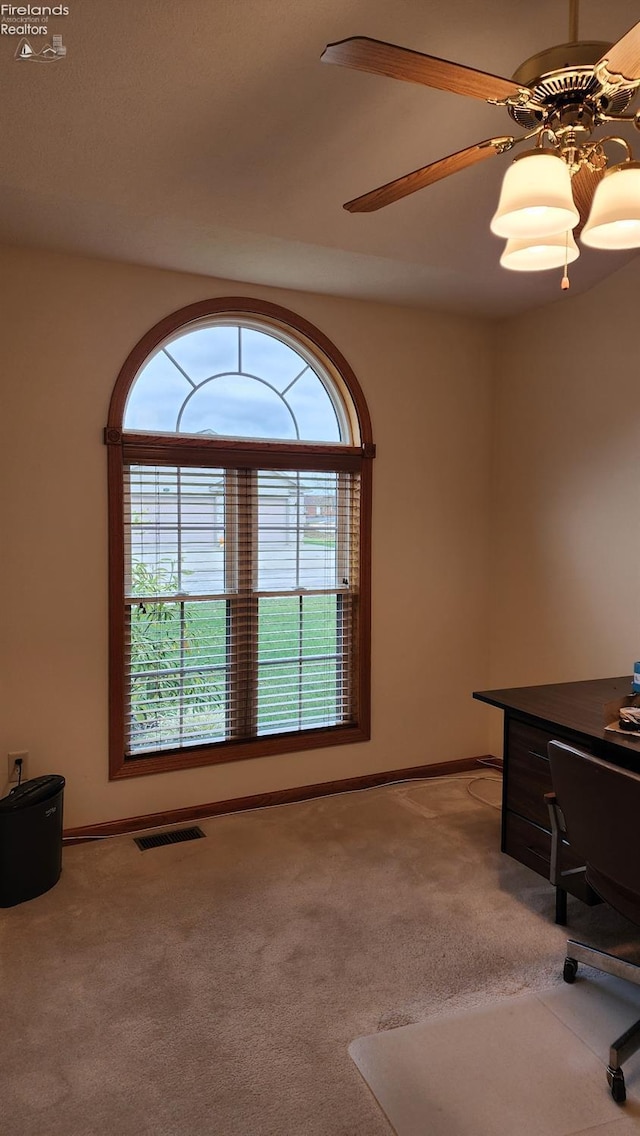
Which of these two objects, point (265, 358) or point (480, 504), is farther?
point (480, 504)

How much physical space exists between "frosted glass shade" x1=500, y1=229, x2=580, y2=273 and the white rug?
2.15 m

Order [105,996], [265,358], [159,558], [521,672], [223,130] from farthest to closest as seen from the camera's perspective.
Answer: [521,672] → [265,358] → [159,558] → [223,130] → [105,996]

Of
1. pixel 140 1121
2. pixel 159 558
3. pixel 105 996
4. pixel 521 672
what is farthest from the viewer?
pixel 521 672

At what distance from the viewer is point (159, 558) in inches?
139

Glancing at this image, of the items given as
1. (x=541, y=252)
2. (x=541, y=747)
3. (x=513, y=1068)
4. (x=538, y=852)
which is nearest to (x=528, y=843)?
(x=538, y=852)

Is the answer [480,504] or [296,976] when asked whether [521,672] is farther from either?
[296,976]

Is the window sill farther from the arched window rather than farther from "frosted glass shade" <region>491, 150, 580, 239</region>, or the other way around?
"frosted glass shade" <region>491, 150, 580, 239</region>

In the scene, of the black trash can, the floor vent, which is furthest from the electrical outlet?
the floor vent

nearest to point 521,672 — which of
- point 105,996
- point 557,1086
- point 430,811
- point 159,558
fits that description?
point 430,811

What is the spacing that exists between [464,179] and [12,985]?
327 centimetres

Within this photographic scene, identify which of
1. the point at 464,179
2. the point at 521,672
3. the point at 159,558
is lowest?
the point at 521,672

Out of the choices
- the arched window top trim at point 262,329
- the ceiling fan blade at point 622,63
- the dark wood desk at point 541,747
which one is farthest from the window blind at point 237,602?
the ceiling fan blade at point 622,63

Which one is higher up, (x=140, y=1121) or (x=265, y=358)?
(x=265, y=358)

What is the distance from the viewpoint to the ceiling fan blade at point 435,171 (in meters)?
1.78
